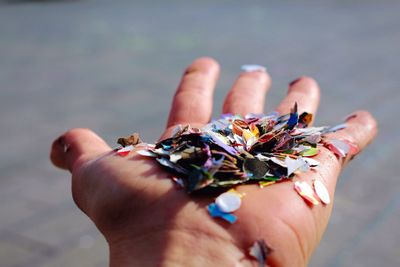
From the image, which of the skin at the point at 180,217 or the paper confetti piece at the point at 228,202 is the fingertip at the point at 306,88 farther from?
the paper confetti piece at the point at 228,202

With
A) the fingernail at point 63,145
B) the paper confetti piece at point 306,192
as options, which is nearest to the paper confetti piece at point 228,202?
A: the paper confetti piece at point 306,192

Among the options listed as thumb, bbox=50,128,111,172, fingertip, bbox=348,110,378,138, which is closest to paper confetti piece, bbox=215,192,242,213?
thumb, bbox=50,128,111,172

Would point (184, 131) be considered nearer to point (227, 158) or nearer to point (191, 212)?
point (227, 158)

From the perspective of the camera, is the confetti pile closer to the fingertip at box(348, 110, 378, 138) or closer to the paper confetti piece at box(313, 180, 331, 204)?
the paper confetti piece at box(313, 180, 331, 204)

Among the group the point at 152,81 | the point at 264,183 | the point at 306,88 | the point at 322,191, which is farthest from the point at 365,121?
the point at 152,81

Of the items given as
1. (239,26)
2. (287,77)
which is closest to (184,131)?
(287,77)

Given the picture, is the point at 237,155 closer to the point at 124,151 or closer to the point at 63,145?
the point at 124,151
